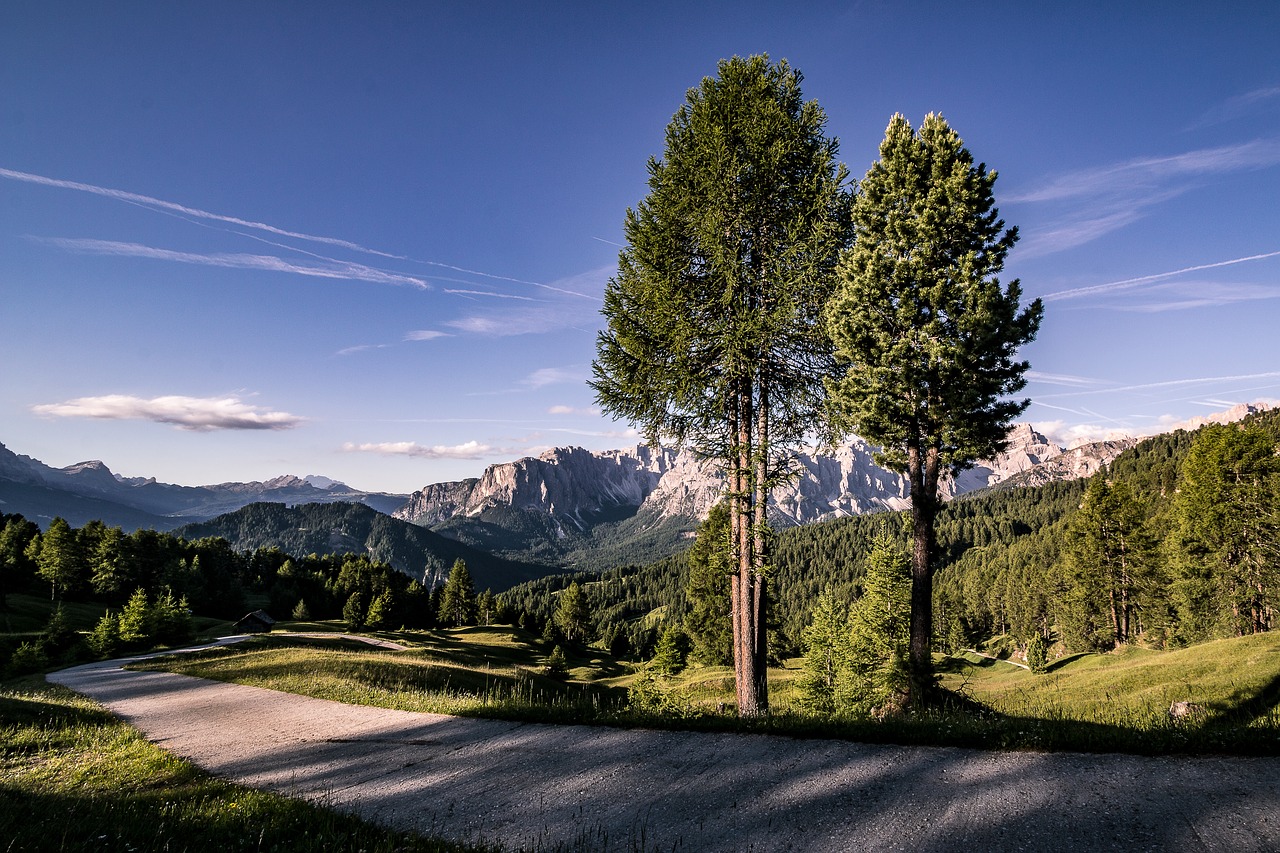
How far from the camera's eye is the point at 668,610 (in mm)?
169625

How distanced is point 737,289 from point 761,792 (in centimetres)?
1144

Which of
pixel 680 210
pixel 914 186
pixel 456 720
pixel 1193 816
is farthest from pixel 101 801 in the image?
pixel 914 186

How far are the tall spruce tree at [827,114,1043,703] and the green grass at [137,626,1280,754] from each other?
4958 millimetres

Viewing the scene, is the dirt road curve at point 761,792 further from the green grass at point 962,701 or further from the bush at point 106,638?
the bush at point 106,638

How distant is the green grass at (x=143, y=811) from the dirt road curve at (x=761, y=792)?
2.08 feet

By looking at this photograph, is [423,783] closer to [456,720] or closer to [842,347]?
[456,720]

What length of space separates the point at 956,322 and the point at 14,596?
104 meters

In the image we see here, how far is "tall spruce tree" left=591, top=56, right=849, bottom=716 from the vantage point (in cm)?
1390

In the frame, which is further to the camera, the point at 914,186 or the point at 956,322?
the point at 914,186

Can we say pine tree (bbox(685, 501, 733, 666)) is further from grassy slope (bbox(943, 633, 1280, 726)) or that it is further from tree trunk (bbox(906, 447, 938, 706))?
tree trunk (bbox(906, 447, 938, 706))

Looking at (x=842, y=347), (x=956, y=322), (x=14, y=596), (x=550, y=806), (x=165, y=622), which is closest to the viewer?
(x=550, y=806)

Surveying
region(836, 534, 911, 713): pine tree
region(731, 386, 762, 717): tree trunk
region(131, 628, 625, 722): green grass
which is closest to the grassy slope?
region(836, 534, 911, 713): pine tree

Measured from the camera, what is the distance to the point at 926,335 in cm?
1316

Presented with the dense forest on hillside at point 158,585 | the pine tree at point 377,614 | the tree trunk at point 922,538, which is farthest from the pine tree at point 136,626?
the tree trunk at point 922,538
